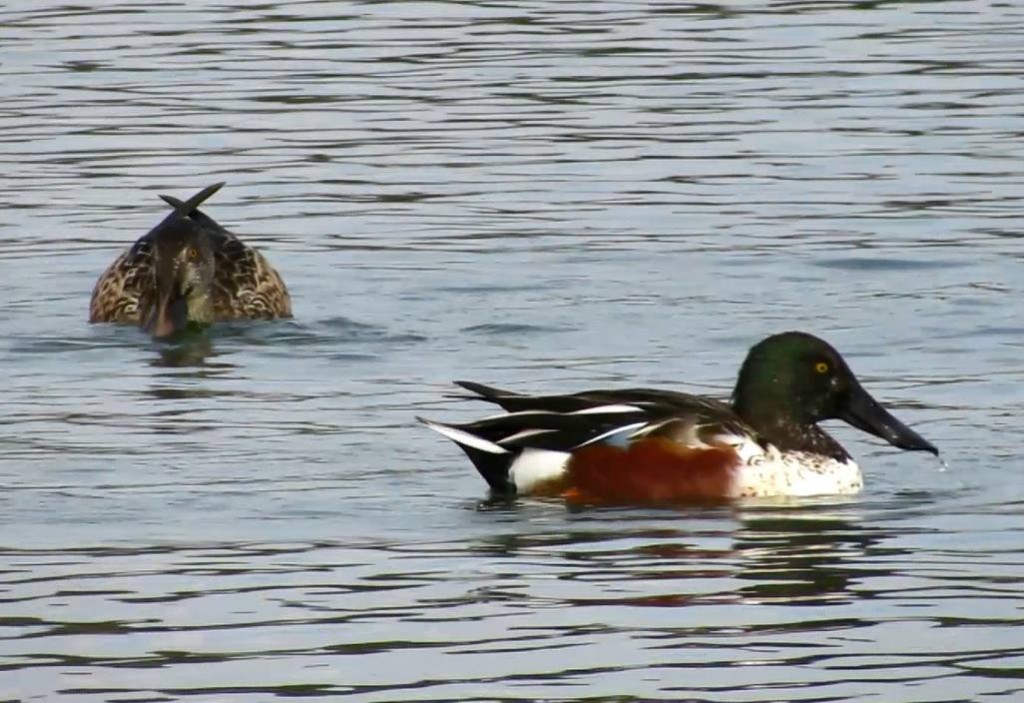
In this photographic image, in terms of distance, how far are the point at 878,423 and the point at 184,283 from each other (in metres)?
4.91

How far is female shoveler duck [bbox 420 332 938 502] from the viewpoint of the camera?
10.6 meters

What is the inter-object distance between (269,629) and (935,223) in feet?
27.2

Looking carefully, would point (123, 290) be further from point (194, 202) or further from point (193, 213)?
point (193, 213)

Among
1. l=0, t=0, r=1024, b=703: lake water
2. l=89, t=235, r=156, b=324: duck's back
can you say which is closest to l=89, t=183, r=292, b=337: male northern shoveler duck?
l=89, t=235, r=156, b=324: duck's back

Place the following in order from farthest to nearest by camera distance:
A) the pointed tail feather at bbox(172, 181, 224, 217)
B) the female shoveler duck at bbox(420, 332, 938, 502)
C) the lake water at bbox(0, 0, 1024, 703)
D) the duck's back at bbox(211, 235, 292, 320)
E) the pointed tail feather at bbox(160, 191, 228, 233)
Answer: the pointed tail feather at bbox(160, 191, 228, 233) → the pointed tail feather at bbox(172, 181, 224, 217) → the duck's back at bbox(211, 235, 292, 320) → the female shoveler duck at bbox(420, 332, 938, 502) → the lake water at bbox(0, 0, 1024, 703)

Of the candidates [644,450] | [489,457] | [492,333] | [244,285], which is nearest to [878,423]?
[644,450]

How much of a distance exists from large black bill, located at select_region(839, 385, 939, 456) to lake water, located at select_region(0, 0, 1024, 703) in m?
0.17

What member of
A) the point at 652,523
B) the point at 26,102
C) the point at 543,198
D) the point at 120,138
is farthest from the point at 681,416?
the point at 26,102

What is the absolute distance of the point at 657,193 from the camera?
55.3 ft

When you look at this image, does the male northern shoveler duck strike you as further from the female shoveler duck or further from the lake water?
the female shoveler duck

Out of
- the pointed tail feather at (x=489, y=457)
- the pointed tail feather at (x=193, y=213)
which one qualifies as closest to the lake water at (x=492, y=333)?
the pointed tail feather at (x=489, y=457)

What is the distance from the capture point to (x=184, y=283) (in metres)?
14.8

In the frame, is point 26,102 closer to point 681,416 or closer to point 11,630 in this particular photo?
point 681,416

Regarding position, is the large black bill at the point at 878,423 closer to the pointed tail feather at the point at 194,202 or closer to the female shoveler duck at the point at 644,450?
the female shoveler duck at the point at 644,450
